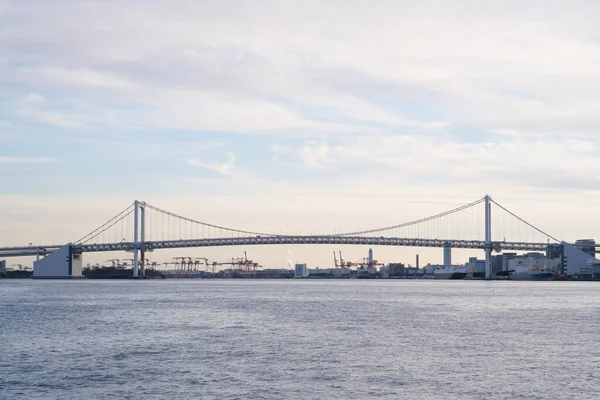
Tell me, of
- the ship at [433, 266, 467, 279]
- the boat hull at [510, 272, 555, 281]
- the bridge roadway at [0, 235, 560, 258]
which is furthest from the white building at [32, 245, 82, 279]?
the ship at [433, 266, 467, 279]

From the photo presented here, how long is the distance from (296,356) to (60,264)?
108 m

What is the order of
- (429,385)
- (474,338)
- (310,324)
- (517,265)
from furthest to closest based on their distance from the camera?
(517,265) < (310,324) < (474,338) < (429,385)

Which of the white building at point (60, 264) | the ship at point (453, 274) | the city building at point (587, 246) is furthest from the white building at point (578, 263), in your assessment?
the white building at point (60, 264)

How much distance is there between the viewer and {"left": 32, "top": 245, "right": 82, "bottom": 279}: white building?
12719 cm

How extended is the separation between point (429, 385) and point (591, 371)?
5026 mm

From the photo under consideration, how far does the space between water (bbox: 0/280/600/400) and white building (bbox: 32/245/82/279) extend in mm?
87193

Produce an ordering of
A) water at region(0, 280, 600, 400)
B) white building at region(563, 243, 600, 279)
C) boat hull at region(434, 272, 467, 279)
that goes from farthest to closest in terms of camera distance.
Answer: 1. boat hull at region(434, 272, 467, 279)
2. white building at region(563, 243, 600, 279)
3. water at region(0, 280, 600, 400)

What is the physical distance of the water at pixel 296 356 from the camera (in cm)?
1998

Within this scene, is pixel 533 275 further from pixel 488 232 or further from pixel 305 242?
pixel 305 242

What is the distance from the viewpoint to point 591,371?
22797 millimetres

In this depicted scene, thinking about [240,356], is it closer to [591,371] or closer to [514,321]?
[591,371]

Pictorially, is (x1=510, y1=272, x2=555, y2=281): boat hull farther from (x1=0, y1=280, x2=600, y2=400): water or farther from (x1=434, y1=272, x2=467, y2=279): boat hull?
(x1=0, y1=280, x2=600, y2=400): water

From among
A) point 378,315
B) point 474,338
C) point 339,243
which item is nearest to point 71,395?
point 474,338

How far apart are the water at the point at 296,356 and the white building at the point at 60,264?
8719 cm
